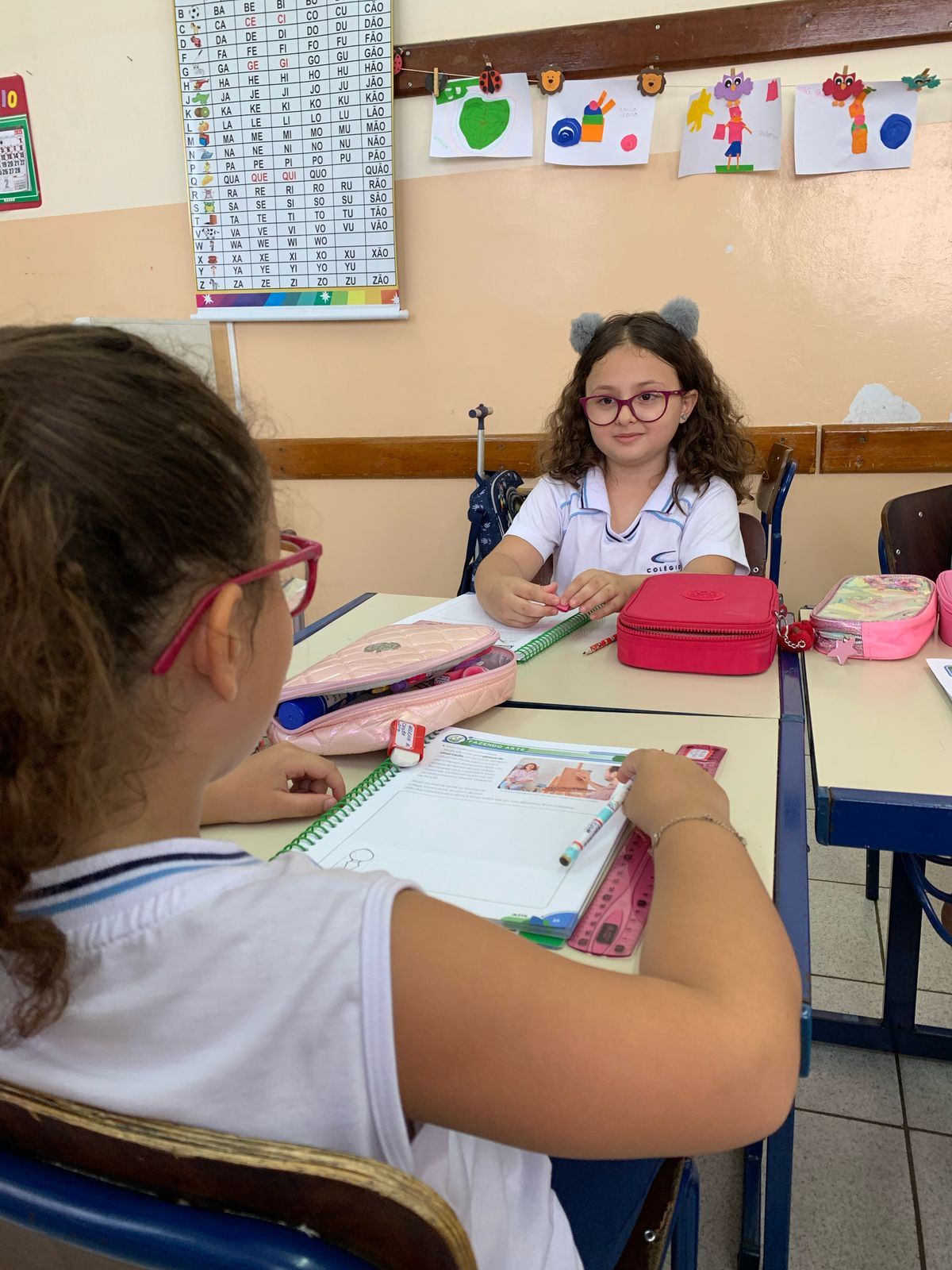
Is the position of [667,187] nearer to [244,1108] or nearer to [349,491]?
[349,491]

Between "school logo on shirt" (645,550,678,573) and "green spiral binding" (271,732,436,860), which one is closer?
"green spiral binding" (271,732,436,860)

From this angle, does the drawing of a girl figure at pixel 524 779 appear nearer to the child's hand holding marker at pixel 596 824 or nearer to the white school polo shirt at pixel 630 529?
the child's hand holding marker at pixel 596 824

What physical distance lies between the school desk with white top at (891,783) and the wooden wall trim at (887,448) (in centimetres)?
124

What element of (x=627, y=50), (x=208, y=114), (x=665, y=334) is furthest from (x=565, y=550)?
(x=208, y=114)

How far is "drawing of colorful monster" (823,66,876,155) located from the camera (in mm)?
2238

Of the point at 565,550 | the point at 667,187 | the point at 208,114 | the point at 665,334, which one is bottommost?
the point at 565,550

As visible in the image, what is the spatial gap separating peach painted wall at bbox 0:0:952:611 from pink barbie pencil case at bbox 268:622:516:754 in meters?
1.31

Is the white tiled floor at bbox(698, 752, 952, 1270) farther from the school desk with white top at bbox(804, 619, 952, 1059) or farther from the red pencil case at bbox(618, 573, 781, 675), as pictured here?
the red pencil case at bbox(618, 573, 781, 675)

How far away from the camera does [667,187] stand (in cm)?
244

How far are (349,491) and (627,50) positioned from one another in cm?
142

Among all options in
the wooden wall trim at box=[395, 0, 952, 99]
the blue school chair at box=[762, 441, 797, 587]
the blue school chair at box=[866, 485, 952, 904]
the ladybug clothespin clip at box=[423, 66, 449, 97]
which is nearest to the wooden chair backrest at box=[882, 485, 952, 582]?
the blue school chair at box=[866, 485, 952, 904]

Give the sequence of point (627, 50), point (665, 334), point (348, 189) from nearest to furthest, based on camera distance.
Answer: point (665, 334)
point (627, 50)
point (348, 189)

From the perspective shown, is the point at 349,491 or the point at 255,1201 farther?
the point at 349,491

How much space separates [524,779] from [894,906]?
811 mm
